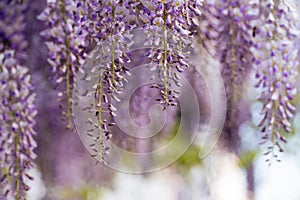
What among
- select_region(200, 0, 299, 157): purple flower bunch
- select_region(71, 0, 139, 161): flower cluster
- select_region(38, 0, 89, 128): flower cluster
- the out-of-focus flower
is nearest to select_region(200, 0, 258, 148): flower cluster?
select_region(200, 0, 299, 157): purple flower bunch

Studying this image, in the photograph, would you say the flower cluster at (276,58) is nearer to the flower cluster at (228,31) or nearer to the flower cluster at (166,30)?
the flower cluster at (228,31)

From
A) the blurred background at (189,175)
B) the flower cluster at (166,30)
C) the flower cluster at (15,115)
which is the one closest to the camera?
the flower cluster at (15,115)

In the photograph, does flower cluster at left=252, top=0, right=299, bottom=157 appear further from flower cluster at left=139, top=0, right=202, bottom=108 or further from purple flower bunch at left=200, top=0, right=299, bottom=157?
flower cluster at left=139, top=0, right=202, bottom=108

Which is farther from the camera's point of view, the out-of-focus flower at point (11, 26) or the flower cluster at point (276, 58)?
the flower cluster at point (276, 58)

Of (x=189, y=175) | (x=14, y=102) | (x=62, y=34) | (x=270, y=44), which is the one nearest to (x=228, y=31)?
(x=270, y=44)

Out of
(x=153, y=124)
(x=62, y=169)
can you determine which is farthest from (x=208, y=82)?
(x=62, y=169)

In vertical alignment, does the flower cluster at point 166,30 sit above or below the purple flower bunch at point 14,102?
above

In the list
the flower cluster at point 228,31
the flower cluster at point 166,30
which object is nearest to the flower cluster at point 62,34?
the flower cluster at point 166,30
